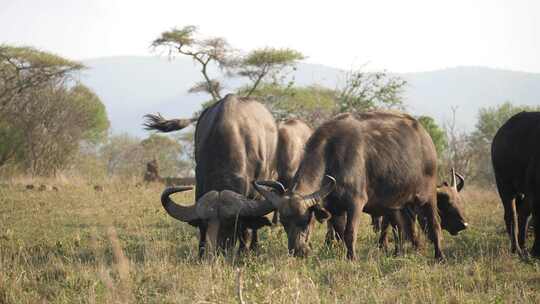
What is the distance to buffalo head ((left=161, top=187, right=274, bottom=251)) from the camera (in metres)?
8.02

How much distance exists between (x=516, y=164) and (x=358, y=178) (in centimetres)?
280

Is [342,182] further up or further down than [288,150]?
further down

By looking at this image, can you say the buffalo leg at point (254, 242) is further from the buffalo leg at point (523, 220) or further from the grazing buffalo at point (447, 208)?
the buffalo leg at point (523, 220)

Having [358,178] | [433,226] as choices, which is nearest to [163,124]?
[358,178]

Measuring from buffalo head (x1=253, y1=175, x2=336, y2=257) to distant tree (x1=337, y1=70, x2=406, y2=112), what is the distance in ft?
77.5

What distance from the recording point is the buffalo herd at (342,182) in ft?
26.5

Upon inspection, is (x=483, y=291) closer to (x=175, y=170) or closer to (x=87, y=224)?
(x=87, y=224)

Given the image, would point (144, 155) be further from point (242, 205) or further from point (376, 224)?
point (242, 205)

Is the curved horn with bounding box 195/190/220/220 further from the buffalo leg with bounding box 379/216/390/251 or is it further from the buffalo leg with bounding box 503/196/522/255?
the buffalo leg with bounding box 503/196/522/255

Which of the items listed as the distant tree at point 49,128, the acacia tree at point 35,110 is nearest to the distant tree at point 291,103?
the distant tree at point 49,128

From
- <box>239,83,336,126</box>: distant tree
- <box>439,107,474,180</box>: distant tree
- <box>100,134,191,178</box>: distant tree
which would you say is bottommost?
<box>100,134,191,178</box>: distant tree

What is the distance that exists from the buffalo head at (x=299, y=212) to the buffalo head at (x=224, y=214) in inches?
14.0

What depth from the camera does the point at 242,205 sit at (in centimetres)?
815

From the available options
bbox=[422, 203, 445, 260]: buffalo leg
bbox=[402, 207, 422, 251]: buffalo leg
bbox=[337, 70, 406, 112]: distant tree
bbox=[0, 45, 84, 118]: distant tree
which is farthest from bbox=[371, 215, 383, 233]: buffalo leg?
bbox=[0, 45, 84, 118]: distant tree
